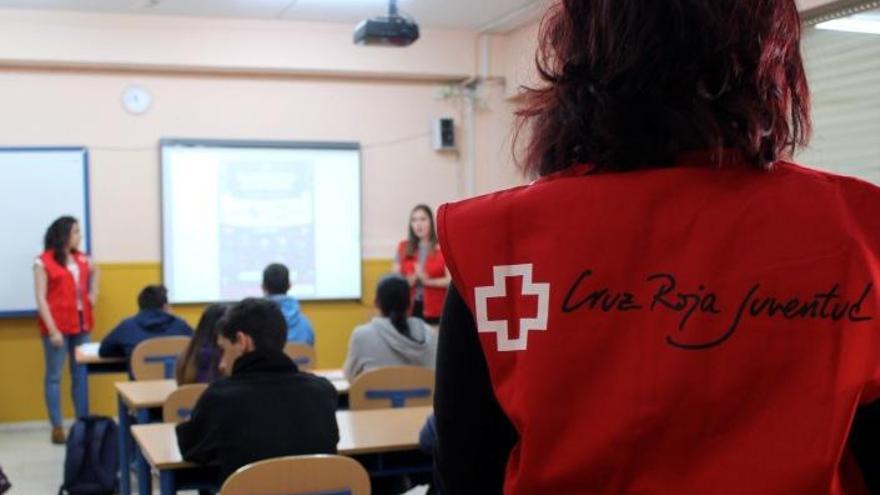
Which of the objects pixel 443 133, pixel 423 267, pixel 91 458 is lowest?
pixel 91 458

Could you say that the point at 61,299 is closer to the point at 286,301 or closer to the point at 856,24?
the point at 286,301

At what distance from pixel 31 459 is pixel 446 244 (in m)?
6.29

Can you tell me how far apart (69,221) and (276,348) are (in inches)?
161

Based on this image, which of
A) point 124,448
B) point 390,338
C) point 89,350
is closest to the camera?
point 390,338

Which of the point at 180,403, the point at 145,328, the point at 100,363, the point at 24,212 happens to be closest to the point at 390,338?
the point at 180,403

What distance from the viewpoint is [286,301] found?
19.4 ft

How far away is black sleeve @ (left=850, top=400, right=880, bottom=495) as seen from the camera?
836 mm

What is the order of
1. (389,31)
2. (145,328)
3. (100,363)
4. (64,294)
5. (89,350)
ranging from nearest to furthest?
1. (145,328)
2. (100,363)
3. (89,350)
4. (389,31)
5. (64,294)

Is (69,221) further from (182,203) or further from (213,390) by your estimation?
(213,390)

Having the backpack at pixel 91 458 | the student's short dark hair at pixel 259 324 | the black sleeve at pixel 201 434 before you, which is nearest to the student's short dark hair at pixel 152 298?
the backpack at pixel 91 458

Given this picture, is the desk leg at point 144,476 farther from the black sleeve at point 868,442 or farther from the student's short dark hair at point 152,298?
the black sleeve at point 868,442

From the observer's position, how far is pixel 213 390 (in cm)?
335

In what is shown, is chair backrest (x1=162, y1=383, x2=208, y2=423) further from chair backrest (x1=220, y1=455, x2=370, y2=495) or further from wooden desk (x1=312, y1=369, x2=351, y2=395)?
chair backrest (x1=220, y1=455, x2=370, y2=495)

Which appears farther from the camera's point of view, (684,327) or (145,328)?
(145,328)
